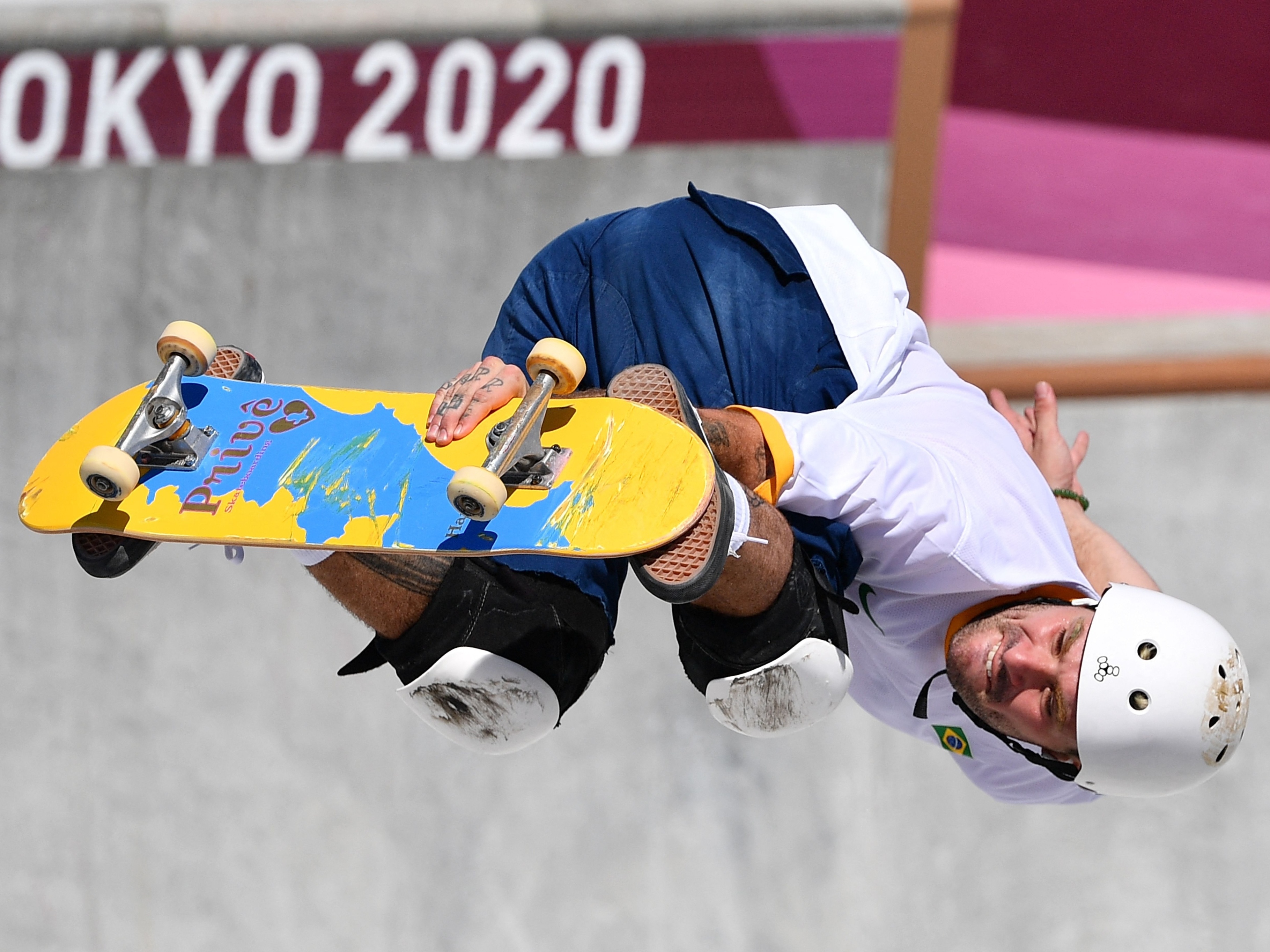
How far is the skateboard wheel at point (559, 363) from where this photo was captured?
2.28 metres

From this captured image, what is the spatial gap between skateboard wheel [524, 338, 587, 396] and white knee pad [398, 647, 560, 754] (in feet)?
1.95

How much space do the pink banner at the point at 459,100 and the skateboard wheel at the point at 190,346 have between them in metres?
2.92

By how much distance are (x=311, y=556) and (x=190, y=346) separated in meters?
0.42

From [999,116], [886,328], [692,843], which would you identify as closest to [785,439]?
[886,328]

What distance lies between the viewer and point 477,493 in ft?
6.68

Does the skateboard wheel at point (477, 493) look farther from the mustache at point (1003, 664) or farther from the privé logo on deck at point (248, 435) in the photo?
the mustache at point (1003, 664)

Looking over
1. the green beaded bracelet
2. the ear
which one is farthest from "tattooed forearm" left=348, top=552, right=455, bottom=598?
the green beaded bracelet

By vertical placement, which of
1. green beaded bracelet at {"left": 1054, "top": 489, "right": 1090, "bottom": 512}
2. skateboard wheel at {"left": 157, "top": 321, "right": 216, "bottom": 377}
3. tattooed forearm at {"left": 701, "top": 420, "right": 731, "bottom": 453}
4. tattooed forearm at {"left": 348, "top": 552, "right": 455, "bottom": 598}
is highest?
skateboard wheel at {"left": 157, "top": 321, "right": 216, "bottom": 377}

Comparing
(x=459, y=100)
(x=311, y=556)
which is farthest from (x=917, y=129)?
(x=311, y=556)

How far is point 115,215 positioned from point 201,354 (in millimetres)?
3153

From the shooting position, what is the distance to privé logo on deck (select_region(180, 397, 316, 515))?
2348mm

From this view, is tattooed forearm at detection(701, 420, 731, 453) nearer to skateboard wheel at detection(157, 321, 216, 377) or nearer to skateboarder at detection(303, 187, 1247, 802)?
skateboarder at detection(303, 187, 1247, 802)

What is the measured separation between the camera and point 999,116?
24.5ft

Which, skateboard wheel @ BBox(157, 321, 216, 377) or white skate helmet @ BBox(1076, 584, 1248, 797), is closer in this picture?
skateboard wheel @ BBox(157, 321, 216, 377)
